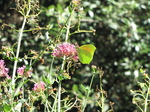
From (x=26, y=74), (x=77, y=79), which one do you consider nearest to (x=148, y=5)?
(x=77, y=79)

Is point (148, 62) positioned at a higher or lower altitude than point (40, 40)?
lower

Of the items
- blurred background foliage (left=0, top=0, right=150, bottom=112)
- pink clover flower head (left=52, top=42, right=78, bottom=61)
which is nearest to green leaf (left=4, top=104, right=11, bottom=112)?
pink clover flower head (left=52, top=42, right=78, bottom=61)

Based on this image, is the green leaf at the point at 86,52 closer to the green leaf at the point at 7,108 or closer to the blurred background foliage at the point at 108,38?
the green leaf at the point at 7,108

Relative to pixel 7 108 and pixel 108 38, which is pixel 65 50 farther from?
pixel 108 38

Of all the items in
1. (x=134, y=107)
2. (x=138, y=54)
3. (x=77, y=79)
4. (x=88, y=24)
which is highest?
(x=88, y=24)

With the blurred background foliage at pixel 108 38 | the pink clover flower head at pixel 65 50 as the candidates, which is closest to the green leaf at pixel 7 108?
the pink clover flower head at pixel 65 50

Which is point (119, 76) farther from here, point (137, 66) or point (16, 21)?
point (16, 21)

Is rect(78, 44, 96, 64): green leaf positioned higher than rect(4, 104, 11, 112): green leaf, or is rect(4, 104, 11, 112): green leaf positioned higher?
rect(78, 44, 96, 64): green leaf

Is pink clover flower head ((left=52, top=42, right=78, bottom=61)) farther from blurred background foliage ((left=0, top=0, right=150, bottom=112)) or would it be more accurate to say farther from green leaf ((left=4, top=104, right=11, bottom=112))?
blurred background foliage ((left=0, top=0, right=150, bottom=112))
